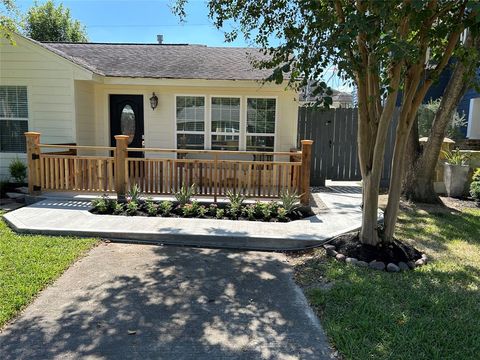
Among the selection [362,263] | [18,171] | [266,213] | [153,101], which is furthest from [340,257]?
[18,171]

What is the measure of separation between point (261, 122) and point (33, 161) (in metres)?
5.31

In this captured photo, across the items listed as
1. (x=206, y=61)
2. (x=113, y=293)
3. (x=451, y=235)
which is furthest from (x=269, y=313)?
(x=206, y=61)

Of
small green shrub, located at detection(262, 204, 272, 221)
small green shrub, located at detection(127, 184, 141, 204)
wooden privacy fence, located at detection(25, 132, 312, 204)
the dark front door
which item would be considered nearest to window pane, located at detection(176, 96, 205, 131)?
the dark front door

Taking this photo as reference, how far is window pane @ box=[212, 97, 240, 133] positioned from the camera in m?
10.2

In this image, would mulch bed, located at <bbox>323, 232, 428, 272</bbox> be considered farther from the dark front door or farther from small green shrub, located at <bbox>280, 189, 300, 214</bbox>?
the dark front door

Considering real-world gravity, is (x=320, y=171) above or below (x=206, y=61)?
below

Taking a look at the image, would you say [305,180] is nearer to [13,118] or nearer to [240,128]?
[240,128]

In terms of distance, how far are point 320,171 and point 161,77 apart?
16.3ft

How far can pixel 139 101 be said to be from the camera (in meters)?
10.3

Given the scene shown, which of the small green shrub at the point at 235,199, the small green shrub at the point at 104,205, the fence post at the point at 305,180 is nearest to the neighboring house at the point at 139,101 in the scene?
the fence post at the point at 305,180

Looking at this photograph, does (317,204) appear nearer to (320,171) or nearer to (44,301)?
(320,171)

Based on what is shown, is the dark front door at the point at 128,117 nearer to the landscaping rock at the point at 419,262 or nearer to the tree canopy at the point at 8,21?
the tree canopy at the point at 8,21

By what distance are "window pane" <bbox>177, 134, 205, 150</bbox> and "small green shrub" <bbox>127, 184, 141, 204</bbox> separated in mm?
2873

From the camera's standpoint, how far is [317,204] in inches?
326
